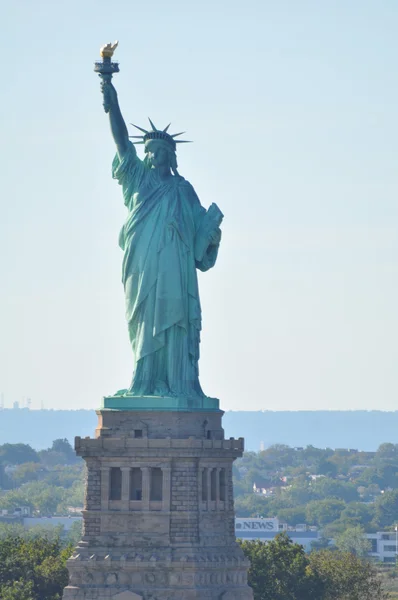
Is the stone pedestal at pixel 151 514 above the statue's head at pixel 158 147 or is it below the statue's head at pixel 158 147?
below

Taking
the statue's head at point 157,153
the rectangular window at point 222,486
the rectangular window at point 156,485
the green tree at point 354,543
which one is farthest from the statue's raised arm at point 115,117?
the green tree at point 354,543

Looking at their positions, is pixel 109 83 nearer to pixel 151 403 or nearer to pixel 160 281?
pixel 160 281

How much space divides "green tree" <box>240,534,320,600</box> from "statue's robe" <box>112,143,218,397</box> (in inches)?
662

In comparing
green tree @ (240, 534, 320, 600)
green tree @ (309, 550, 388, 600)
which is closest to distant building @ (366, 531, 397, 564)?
green tree @ (309, 550, 388, 600)

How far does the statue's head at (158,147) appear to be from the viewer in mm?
70688

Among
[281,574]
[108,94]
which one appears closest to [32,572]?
[281,574]

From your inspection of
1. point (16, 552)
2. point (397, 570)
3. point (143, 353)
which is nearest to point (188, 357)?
point (143, 353)

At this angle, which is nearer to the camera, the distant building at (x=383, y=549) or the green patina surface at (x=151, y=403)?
the green patina surface at (x=151, y=403)

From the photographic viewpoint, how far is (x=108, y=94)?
227ft

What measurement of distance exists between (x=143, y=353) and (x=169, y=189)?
5.02 m

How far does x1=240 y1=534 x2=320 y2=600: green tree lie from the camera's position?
8581cm

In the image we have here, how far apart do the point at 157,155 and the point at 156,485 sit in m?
9.84

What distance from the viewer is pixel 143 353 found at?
69312mm

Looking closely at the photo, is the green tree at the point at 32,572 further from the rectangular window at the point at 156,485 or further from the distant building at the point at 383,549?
the distant building at the point at 383,549
